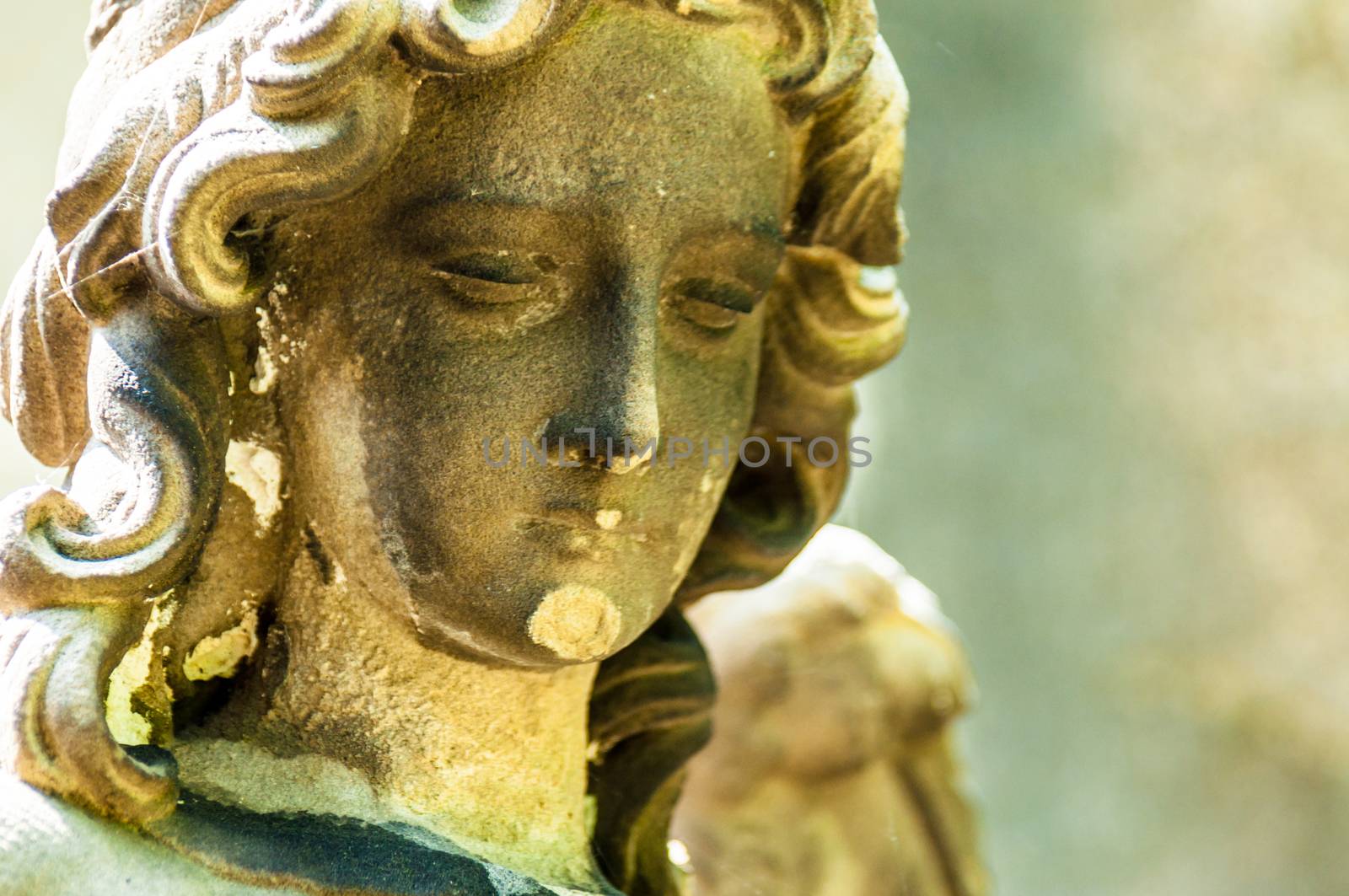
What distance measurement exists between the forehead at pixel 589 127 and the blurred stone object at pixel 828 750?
885 millimetres

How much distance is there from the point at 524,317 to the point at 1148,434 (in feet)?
9.95

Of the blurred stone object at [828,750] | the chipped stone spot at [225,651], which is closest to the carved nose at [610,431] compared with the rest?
the chipped stone spot at [225,651]

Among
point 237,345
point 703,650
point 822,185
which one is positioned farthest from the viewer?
point 703,650

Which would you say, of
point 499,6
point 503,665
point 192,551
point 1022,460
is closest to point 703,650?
point 503,665

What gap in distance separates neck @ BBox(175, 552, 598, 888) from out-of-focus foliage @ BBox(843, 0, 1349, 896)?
2.58 meters

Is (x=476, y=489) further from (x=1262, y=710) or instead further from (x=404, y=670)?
(x=1262, y=710)

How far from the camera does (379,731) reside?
155 cm

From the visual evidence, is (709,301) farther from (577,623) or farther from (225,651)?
(225,651)

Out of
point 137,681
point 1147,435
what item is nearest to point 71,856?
point 137,681

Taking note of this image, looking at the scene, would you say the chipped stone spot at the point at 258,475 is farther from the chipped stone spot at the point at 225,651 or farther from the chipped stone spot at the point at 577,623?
the chipped stone spot at the point at 577,623

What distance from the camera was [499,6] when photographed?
1.44 meters

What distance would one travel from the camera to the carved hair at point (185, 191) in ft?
4.61

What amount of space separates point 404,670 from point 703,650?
0.39 metres

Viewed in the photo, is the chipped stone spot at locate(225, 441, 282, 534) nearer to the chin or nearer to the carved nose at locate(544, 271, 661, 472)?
the chin
